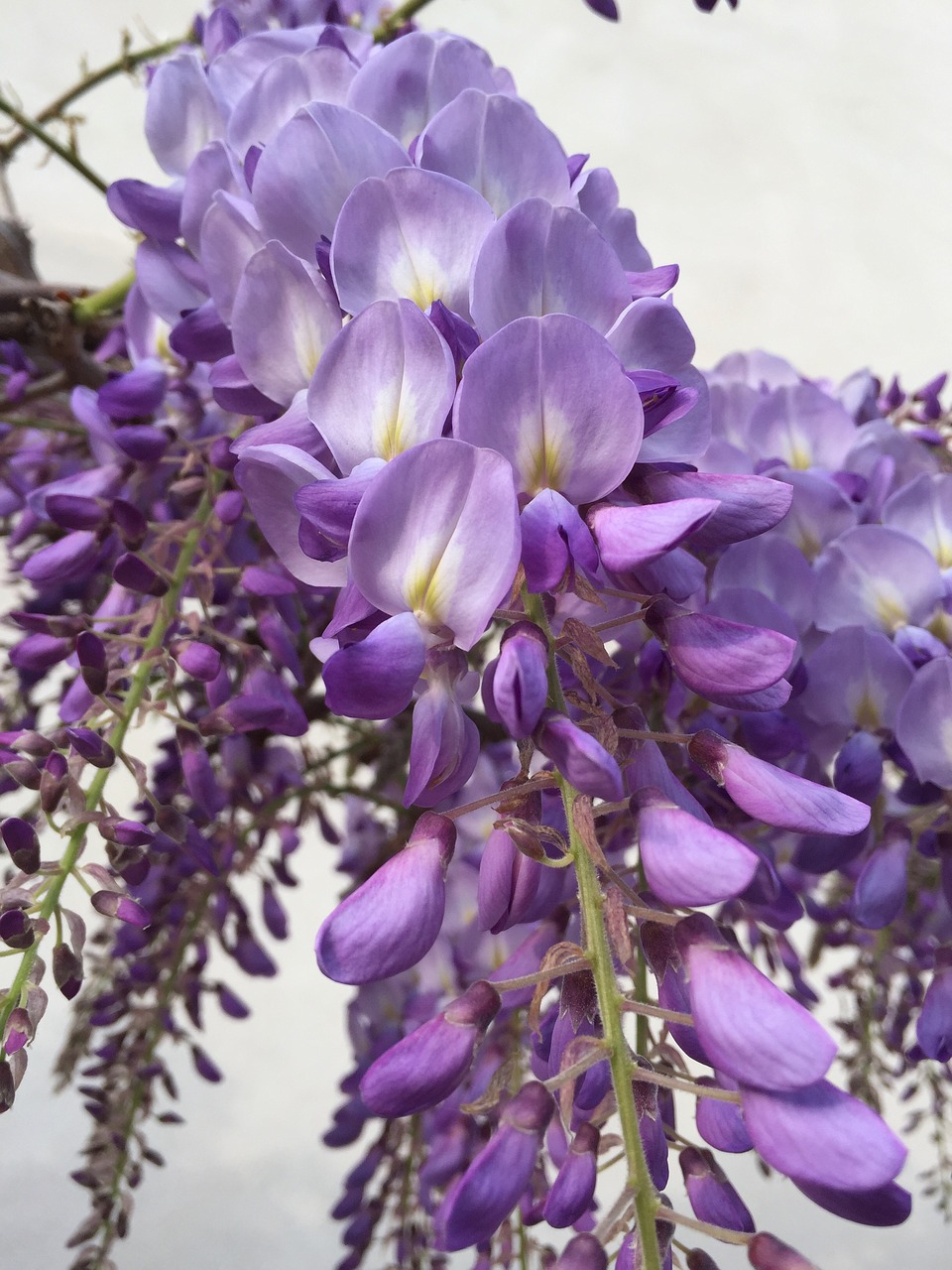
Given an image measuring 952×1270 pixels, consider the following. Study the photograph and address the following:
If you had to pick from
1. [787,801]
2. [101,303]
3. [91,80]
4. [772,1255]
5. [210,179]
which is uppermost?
[91,80]

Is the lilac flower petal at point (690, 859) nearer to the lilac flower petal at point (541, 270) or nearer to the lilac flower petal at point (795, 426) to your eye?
the lilac flower petal at point (541, 270)

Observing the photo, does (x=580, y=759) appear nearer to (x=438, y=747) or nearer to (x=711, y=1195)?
(x=438, y=747)

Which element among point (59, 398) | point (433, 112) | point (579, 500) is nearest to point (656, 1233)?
point (579, 500)

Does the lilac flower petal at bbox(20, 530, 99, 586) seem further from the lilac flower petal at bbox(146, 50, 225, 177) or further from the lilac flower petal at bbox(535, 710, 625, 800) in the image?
the lilac flower petal at bbox(535, 710, 625, 800)

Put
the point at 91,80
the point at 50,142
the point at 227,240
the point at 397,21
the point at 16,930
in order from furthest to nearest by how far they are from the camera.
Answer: the point at 91,80 → the point at 50,142 → the point at 397,21 → the point at 227,240 → the point at 16,930

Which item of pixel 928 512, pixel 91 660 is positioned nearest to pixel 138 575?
pixel 91 660
